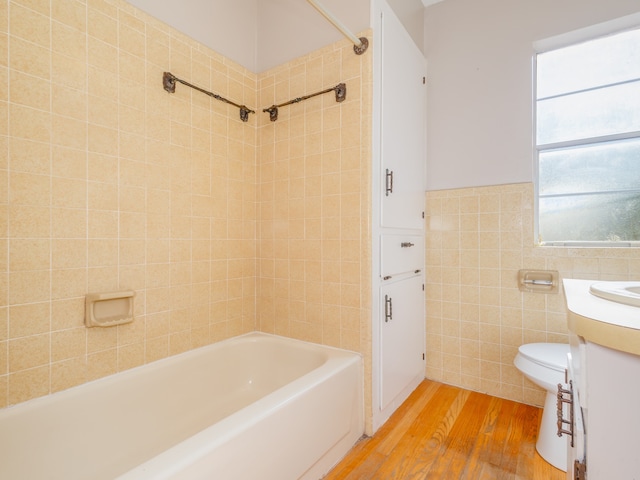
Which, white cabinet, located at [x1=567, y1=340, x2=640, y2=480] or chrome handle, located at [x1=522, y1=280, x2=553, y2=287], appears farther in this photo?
chrome handle, located at [x1=522, y1=280, x2=553, y2=287]

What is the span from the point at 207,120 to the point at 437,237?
1.76 metres

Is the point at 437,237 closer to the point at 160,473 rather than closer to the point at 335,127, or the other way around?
the point at 335,127

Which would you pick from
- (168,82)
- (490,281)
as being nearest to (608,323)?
(490,281)

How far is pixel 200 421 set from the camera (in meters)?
1.67

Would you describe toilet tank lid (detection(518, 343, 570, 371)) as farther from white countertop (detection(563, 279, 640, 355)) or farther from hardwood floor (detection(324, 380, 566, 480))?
white countertop (detection(563, 279, 640, 355))

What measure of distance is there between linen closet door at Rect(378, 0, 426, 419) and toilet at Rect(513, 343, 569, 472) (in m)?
0.70

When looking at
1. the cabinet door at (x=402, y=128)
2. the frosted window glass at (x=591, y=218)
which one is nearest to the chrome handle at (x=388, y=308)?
the cabinet door at (x=402, y=128)

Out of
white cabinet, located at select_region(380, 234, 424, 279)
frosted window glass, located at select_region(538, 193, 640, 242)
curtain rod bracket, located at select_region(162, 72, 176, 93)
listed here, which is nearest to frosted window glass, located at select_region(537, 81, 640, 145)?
frosted window glass, located at select_region(538, 193, 640, 242)

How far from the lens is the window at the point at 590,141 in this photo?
186 cm

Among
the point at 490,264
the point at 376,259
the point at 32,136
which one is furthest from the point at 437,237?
the point at 32,136

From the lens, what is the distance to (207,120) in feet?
6.26

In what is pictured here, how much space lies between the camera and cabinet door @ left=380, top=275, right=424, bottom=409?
73.0 inches

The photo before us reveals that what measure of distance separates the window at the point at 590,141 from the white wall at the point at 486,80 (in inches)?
5.7

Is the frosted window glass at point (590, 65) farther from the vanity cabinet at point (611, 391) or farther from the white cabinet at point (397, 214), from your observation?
the vanity cabinet at point (611, 391)
